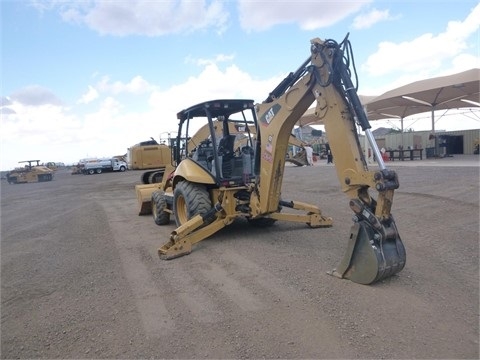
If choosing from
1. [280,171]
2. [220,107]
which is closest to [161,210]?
[220,107]

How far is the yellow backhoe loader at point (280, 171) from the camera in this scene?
4.49m

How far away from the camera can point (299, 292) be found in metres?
4.52

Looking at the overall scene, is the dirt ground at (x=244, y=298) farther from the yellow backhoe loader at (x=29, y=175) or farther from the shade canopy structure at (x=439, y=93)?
the yellow backhoe loader at (x=29, y=175)

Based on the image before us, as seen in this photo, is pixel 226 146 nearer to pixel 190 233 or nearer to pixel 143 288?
pixel 190 233

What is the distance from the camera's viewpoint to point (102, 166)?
4944 centimetres

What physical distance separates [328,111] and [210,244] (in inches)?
125

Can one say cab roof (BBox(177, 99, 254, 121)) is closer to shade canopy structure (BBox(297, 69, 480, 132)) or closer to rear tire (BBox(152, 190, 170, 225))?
rear tire (BBox(152, 190, 170, 225))

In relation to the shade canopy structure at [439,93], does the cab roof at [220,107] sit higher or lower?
lower

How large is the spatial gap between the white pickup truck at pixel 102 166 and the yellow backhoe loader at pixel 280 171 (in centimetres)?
4218

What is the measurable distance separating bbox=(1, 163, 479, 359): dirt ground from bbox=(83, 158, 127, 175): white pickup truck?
4302 cm

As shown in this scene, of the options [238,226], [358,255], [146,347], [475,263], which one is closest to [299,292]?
[358,255]

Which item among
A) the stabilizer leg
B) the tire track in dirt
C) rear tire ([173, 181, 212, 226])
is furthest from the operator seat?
the tire track in dirt

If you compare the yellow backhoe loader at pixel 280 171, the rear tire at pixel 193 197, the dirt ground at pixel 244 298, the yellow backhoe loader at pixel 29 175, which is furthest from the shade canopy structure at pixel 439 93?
the yellow backhoe loader at pixel 29 175

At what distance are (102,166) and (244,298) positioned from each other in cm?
4810
